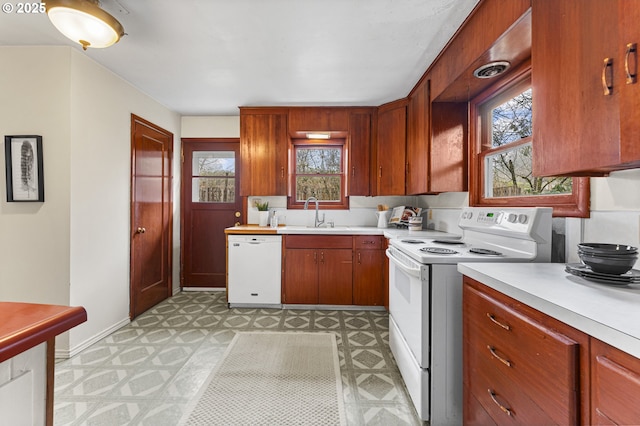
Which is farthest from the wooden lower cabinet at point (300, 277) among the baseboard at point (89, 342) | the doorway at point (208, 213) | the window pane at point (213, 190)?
the baseboard at point (89, 342)

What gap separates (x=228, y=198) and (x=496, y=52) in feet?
10.9

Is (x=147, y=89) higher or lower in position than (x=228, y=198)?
higher

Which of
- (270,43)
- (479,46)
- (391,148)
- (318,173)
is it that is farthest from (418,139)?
(270,43)

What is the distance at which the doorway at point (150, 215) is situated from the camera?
9.64 feet

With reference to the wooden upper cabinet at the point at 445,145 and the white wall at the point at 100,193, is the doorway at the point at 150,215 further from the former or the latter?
the wooden upper cabinet at the point at 445,145

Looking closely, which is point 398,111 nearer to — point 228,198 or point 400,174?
point 400,174

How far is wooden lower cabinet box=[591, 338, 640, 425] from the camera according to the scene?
0.58 metres

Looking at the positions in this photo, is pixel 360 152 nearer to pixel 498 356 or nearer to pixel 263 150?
pixel 263 150

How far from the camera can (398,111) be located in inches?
126

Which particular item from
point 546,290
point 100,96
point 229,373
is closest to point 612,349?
point 546,290

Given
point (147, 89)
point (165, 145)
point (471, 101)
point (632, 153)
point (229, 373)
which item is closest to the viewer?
point (632, 153)

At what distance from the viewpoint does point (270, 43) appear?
6.95 feet

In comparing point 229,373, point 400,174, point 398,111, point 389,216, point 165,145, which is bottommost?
point 229,373

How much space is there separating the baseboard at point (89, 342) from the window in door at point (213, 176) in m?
1.73
